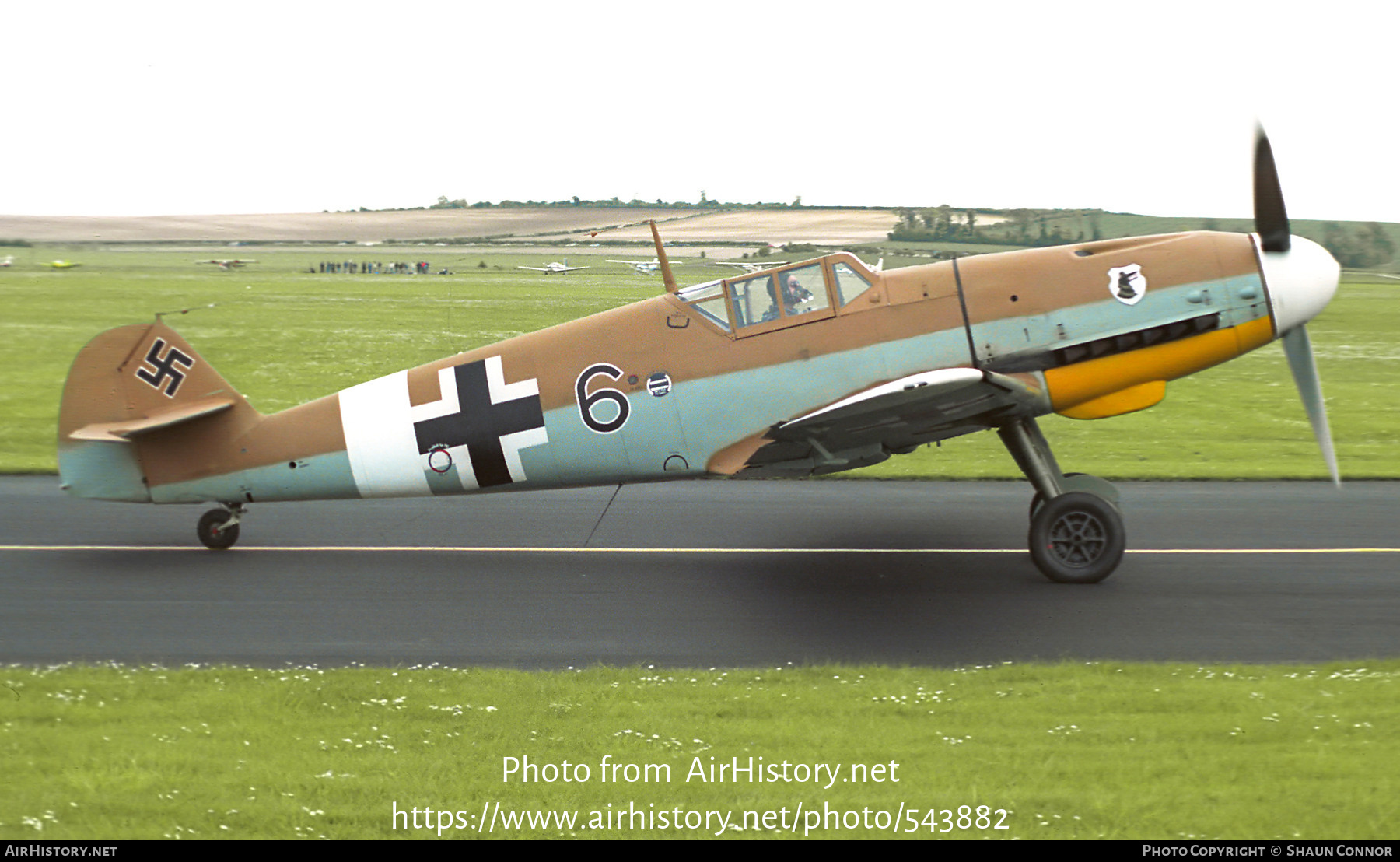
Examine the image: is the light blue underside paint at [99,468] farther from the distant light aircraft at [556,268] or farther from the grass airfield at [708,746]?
the distant light aircraft at [556,268]

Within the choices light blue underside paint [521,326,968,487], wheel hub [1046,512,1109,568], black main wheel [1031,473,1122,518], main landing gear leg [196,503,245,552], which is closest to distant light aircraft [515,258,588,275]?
main landing gear leg [196,503,245,552]

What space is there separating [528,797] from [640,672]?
2.15 m

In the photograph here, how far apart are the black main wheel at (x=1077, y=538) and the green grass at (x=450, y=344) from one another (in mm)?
4417

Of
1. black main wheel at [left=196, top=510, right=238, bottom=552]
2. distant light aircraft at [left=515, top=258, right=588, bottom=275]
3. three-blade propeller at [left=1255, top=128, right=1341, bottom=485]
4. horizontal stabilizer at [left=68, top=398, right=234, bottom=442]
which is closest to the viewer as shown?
three-blade propeller at [left=1255, top=128, right=1341, bottom=485]

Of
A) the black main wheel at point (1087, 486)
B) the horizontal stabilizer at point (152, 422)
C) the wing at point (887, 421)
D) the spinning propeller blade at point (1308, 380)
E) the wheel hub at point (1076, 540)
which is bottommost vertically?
the wheel hub at point (1076, 540)

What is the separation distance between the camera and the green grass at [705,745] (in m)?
5.45

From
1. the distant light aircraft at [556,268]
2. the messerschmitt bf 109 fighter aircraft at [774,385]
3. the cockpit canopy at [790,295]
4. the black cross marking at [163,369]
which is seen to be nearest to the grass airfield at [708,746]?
the messerschmitt bf 109 fighter aircraft at [774,385]

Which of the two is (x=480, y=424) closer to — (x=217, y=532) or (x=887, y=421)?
(x=217, y=532)

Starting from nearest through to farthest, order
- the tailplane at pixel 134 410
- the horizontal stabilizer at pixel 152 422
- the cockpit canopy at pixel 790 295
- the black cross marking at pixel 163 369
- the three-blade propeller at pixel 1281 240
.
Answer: the three-blade propeller at pixel 1281 240, the cockpit canopy at pixel 790 295, the horizontal stabilizer at pixel 152 422, the tailplane at pixel 134 410, the black cross marking at pixel 163 369

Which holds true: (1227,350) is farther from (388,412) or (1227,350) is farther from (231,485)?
(231,485)

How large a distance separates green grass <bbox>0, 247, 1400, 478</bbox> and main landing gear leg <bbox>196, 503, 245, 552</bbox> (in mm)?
4856

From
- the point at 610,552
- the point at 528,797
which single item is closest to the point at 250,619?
the point at 610,552

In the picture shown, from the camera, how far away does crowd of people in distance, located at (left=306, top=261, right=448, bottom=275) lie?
36875 millimetres

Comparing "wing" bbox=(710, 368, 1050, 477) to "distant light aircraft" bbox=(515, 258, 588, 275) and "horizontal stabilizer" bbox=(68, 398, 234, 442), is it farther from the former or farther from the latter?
"distant light aircraft" bbox=(515, 258, 588, 275)
